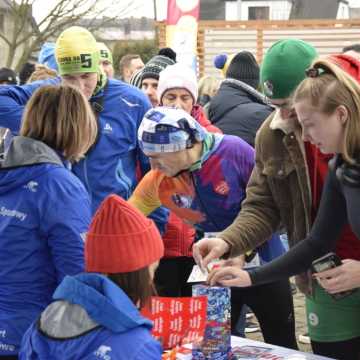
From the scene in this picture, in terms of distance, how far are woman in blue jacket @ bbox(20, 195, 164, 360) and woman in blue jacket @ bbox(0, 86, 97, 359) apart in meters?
0.41

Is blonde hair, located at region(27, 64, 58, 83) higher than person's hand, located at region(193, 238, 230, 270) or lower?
higher

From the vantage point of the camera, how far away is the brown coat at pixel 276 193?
274 cm

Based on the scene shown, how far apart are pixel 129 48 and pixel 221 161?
30.1 m

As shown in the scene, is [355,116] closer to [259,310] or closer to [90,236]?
[90,236]

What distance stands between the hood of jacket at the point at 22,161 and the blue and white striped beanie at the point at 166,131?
1.47 feet

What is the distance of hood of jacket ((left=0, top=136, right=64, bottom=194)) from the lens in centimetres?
267

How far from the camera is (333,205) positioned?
8.25 ft

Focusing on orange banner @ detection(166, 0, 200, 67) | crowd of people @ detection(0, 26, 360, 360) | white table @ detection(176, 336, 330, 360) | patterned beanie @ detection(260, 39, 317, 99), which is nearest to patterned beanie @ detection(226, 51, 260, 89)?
crowd of people @ detection(0, 26, 360, 360)

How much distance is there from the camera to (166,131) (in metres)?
3.01

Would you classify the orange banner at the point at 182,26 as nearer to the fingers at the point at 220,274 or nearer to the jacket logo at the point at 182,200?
the jacket logo at the point at 182,200

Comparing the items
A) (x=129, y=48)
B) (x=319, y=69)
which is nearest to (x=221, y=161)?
(x=319, y=69)

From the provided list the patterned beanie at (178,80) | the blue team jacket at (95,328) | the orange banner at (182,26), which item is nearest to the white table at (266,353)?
the blue team jacket at (95,328)

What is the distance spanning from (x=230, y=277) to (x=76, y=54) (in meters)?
1.83

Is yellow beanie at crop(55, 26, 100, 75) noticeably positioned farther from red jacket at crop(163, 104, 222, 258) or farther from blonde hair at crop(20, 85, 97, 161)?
blonde hair at crop(20, 85, 97, 161)
